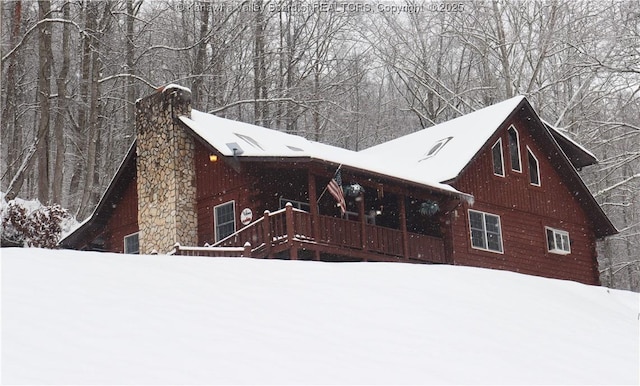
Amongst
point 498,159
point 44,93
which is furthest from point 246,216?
point 44,93

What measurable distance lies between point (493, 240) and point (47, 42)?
54.5 ft

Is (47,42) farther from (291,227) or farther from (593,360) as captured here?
(593,360)

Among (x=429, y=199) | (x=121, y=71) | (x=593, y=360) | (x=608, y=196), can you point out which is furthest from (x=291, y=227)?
(x=608, y=196)

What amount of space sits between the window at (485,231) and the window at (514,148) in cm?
213

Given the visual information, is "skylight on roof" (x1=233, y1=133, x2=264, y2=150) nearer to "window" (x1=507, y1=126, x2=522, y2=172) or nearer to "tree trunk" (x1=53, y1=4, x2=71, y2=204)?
"window" (x1=507, y1=126, x2=522, y2=172)

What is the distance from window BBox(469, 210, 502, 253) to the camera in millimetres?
28172

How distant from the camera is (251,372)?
11633 millimetres

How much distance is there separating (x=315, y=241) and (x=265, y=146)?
4855 mm

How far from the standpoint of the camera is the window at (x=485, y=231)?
28.2 m

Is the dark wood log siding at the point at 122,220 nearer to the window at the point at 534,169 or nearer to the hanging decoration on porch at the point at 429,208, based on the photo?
the hanging decoration on porch at the point at 429,208

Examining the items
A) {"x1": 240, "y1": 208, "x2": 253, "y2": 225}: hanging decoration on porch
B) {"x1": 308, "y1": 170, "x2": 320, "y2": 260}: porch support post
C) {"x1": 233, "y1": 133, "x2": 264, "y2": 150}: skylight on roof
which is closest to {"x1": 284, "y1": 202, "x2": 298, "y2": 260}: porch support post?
{"x1": 308, "y1": 170, "x2": 320, "y2": 260}: porch support post

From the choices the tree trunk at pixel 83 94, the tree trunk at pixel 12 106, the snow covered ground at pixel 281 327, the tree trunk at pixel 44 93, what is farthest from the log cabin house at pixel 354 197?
the tree trunk at pixel 12 106

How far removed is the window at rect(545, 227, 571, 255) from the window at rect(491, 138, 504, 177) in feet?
8.94

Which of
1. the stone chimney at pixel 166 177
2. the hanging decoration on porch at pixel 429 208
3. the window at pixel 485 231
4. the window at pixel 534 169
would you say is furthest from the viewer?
the window at pixel 534 169
